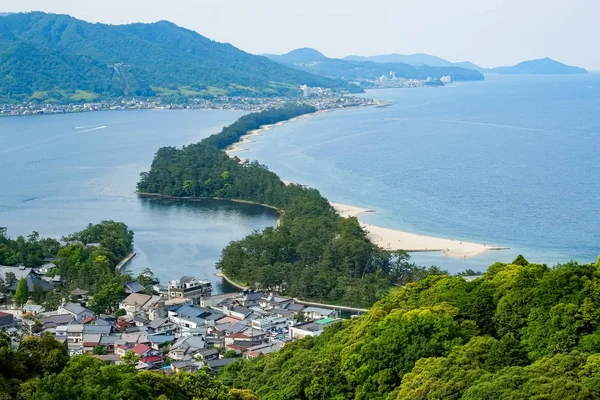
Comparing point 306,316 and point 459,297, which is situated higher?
point 459,297

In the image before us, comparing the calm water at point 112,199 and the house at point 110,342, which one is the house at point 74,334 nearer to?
the house at point 110,342

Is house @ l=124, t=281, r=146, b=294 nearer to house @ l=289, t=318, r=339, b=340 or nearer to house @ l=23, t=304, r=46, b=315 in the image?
house @ l=23, t=304, r=46, b=315

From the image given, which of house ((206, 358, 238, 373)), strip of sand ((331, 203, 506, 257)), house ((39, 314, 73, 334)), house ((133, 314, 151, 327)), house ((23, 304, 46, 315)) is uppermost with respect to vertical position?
strip of sand ((331, 203, 506, 257))

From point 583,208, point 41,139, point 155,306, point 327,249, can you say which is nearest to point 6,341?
point 155,306

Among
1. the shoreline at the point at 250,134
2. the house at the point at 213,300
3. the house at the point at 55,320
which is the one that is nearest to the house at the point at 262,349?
the house at the point at 213,300

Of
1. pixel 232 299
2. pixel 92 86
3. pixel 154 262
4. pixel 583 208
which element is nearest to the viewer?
pixel 232 299

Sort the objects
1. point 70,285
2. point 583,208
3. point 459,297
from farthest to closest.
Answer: point 583,208 → point 70,285 → point 459,297

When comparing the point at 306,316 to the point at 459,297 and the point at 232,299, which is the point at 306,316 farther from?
the point at 459,297

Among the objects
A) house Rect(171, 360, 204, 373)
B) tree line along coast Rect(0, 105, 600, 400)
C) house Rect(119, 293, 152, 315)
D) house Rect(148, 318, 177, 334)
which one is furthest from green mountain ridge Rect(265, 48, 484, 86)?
tree line along coast Rect(0, 105, 600, 400)
